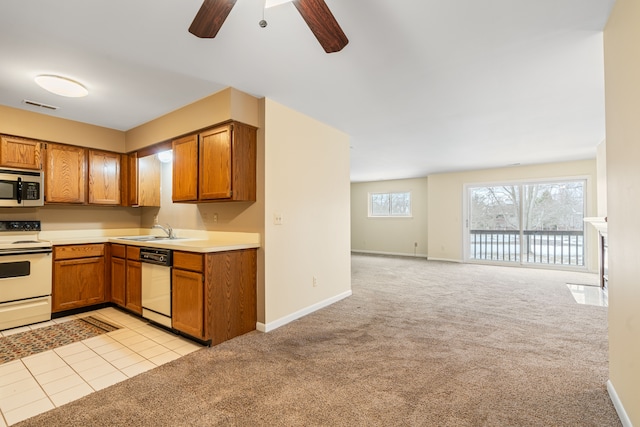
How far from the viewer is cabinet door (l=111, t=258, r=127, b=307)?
11.9ft

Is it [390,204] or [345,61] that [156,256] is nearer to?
[345,61]

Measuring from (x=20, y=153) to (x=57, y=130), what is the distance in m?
0.46

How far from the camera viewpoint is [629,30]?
1.57 m

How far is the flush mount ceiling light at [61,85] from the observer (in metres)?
2.62

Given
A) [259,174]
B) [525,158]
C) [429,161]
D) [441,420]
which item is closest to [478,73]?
[259,174]

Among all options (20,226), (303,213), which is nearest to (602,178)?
(303,213)

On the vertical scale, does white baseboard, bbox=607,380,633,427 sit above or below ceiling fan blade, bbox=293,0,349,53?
below

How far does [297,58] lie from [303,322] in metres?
2.59

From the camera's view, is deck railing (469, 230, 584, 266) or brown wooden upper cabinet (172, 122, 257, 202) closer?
brown wooden upper cabinet (172, 122, 257, 202)

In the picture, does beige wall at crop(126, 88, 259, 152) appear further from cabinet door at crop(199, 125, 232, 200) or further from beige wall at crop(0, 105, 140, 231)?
beige wall at crop(0, 105, 140, 231)

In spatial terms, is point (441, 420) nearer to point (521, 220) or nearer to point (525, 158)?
point (525, 158)

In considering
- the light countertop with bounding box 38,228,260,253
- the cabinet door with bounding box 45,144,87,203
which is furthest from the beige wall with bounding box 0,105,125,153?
the light countertop with bounding box 38,228,260,253

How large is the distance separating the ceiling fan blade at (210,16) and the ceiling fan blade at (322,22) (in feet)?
1.10

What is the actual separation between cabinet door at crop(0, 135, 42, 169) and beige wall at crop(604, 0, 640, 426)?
5312mm
